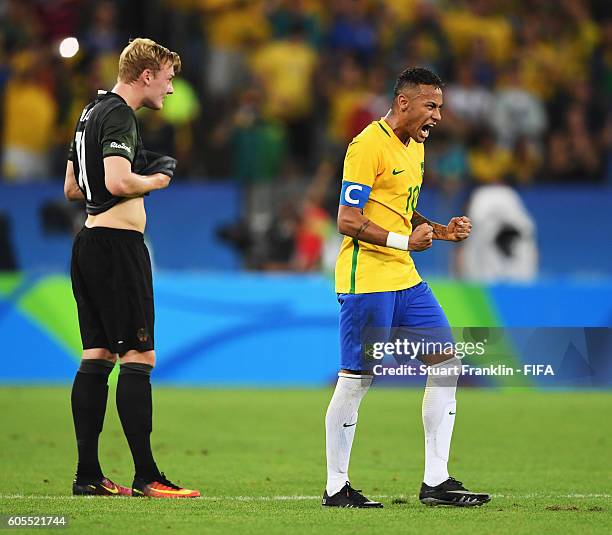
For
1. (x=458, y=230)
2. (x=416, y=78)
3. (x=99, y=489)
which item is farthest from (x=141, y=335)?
(x=416, y=78)

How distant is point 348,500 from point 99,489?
144 cm

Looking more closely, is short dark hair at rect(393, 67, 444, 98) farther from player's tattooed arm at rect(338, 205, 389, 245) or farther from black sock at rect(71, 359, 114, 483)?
black sock at rect(71, 359, 114, 483)

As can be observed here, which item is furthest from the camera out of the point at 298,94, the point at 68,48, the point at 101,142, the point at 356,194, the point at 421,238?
the point at 298,94

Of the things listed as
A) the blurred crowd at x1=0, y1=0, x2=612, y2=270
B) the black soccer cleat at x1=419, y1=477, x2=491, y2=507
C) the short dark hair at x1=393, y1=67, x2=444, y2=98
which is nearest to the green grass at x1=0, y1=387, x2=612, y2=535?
the black soccer cleat at x1=419, y1=477, x2=491, y2=507

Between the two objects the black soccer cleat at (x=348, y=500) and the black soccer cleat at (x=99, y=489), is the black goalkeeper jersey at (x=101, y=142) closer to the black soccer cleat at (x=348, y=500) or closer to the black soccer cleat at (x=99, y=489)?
the black soccer cleat at (x=99, y=489)

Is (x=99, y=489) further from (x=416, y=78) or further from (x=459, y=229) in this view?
(x=416, y=78)

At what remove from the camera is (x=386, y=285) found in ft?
24.1

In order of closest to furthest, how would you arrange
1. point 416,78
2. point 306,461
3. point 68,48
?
point 416,78 → point 68,48 → point 306,461

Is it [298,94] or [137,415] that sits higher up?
[298,94]

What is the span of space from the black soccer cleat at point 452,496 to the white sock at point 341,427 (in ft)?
1.58

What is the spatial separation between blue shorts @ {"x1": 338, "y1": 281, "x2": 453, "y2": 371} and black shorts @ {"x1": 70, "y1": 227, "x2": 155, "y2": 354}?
111 cm

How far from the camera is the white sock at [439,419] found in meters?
7.39

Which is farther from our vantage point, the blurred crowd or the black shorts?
the blurred crowd

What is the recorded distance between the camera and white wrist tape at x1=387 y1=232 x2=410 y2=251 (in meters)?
7.20
